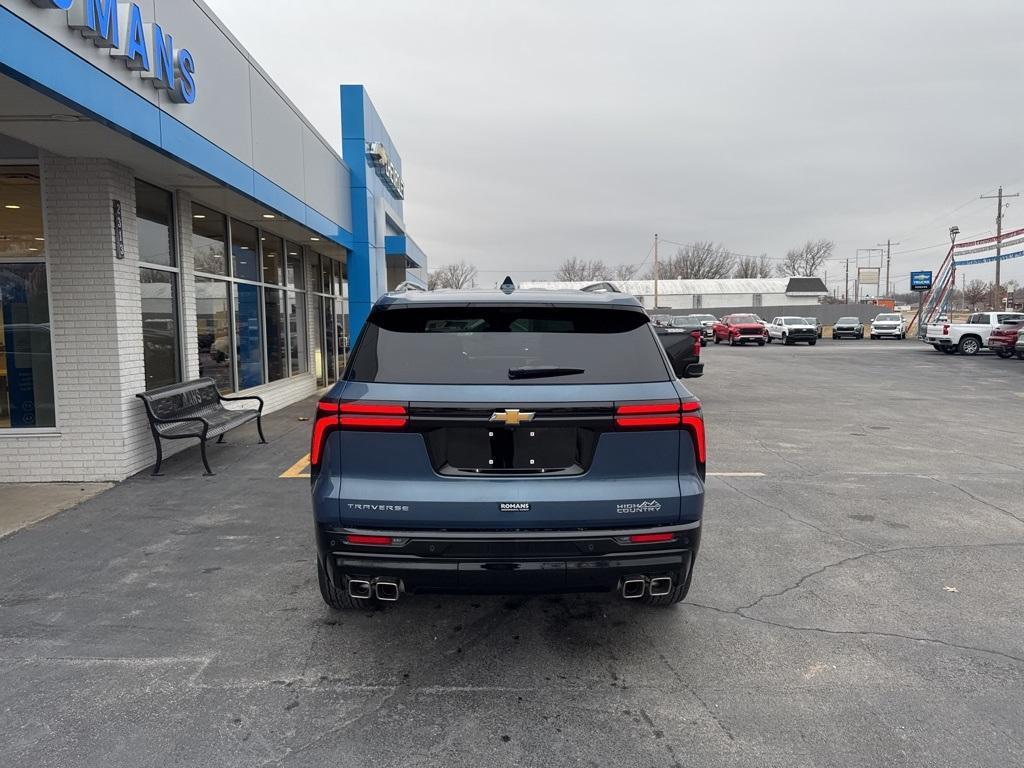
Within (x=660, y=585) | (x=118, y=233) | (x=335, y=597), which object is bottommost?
(x=335, y=597)

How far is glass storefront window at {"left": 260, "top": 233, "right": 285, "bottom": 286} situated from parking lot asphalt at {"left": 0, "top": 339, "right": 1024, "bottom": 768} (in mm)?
7351

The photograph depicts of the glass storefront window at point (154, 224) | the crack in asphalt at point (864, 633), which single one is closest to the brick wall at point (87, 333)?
the glass storefront window at point (154, 224)

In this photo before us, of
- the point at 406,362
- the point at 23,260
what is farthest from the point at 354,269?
the point at 406,362

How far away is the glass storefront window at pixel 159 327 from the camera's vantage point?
8.27 metres

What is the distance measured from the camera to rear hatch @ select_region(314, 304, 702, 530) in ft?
9.88

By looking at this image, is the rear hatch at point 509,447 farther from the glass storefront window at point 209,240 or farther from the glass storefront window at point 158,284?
the glass storefront window at point 209,240

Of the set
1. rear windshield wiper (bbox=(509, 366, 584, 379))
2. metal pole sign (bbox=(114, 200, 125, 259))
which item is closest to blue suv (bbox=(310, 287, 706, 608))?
rear windshield wiper (bbox=(509, 366, 584, 379))

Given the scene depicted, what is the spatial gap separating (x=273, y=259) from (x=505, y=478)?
1178 cm

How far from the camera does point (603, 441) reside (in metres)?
3.09

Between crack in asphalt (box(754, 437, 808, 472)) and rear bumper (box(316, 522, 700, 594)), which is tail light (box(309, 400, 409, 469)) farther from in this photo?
crack in asphalt (box(754, 437, 808, 472))

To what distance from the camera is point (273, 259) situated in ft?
44.3

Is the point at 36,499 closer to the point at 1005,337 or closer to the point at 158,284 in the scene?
the point at 158,284

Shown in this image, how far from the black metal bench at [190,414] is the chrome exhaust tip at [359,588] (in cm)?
499

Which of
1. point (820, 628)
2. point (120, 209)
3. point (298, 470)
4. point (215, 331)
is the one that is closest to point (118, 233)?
point (120, 209)
